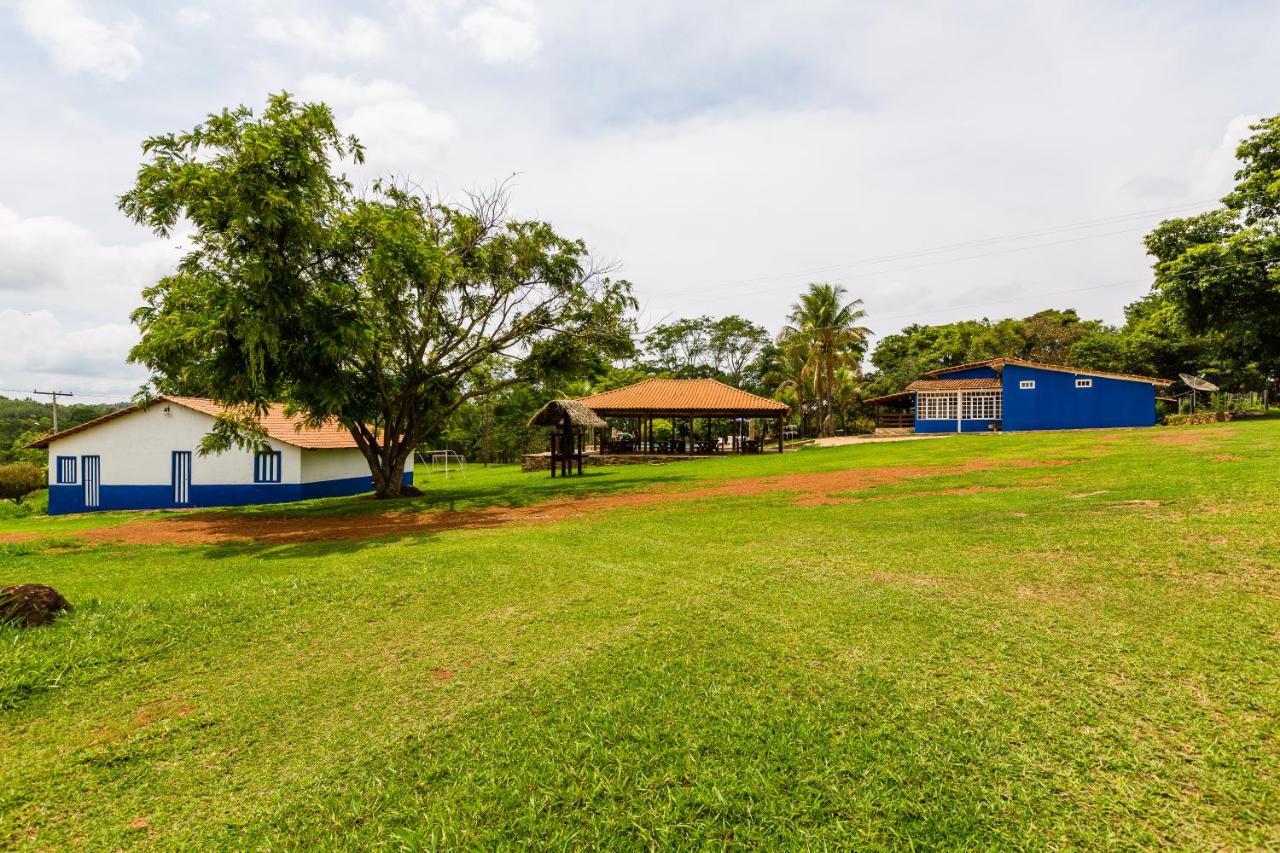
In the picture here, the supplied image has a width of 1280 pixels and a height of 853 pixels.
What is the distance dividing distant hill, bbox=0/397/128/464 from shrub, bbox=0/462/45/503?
3.18 meters

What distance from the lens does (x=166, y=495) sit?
22188mm

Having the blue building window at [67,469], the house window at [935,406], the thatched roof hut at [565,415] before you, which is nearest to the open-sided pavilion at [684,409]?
the thatched roof hut at [565,415]

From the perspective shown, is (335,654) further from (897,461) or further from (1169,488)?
(897,461)

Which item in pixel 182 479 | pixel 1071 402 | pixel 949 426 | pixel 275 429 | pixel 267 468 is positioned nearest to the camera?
pixel 267 468

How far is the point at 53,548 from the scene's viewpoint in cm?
1040

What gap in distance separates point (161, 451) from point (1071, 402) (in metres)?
40.5

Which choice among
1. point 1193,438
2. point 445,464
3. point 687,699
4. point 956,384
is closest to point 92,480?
point 445,464

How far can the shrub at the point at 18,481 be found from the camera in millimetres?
26766

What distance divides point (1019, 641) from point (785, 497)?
836 cm

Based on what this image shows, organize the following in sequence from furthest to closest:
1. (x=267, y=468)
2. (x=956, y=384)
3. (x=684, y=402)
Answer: (x=956, y=384) → (x=684, y=402) → (x=267, y=468)

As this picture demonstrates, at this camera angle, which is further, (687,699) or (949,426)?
(949,426)

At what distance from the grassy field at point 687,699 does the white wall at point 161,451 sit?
1664cm

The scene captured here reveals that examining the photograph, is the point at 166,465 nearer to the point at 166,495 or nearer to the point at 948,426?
the point at 166,495

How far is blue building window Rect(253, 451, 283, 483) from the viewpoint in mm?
22000
